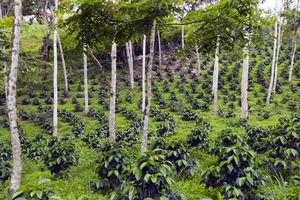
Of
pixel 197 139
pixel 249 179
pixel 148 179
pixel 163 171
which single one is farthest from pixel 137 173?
pixel 197 139

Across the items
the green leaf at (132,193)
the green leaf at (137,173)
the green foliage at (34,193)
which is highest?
the green leaf at (137,173)

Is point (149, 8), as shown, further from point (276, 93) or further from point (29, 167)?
point (276, 93)

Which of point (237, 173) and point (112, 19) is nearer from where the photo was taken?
point (237, 173)

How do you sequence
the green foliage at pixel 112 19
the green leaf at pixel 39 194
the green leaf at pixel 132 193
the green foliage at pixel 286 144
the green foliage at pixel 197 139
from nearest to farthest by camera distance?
the green leaf at pixel 39 194 → the green leaf at pixel 132 193 → the green foliage at pixel 112 19 → the green foliage at pixel 286 144 → the green foliage at pixel 197 139

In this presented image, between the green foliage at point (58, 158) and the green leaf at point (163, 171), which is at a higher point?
the green leaf at point (163, 171)

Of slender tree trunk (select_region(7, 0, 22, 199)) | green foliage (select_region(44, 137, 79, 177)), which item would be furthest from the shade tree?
green foliage (select_region(44, 137, 79, 177))

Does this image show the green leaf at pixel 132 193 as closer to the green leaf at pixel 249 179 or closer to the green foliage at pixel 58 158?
the green leaf at pixel 249 179

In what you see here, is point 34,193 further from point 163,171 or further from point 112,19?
point 112,19

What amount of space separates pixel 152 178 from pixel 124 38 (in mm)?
3468

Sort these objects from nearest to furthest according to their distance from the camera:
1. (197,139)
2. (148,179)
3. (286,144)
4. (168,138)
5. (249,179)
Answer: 1. (148,179)
2. (249,179)
3. (286,144)
4. (197,139)
5. (168,138)

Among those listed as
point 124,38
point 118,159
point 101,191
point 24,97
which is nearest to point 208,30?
point 124,38

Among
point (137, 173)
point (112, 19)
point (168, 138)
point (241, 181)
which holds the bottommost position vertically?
point (168, 138)

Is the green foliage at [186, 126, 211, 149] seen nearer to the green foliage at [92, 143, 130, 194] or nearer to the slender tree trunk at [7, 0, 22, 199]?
the green foliage at [92, 143, 130, 194]

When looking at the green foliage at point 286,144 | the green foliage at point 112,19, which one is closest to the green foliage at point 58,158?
the green foliage at point 112,19
